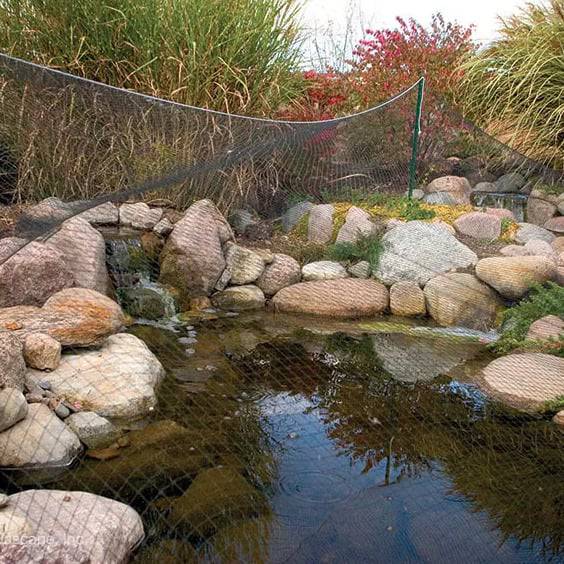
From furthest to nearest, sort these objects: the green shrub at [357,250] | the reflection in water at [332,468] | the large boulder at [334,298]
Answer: the green shrub at [357,250] → the large boulder at [334,298] → the reflection in water at [332,468]

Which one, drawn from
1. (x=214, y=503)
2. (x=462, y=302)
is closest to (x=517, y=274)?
(x=462, y=302)

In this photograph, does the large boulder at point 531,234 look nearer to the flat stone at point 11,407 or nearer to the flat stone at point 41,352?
the flat stone at point 41,352

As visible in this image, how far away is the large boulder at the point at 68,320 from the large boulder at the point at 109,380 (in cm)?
9

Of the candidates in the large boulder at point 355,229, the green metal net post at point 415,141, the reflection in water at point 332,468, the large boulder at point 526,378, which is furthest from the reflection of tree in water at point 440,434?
the green metal net post at point 415,141

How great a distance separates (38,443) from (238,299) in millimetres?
2458

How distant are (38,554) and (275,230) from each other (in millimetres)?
4165

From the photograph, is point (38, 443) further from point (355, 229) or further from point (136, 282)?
point (355, 229)

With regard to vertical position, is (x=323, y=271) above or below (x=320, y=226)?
below

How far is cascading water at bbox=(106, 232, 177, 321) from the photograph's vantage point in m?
4.51

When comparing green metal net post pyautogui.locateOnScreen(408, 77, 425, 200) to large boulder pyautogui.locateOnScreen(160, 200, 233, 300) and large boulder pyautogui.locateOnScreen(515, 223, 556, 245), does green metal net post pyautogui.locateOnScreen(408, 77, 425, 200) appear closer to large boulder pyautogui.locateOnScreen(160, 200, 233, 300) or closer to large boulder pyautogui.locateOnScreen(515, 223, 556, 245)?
large boulder pyautogui.locateOnScreen(515, 223, 556, 245)

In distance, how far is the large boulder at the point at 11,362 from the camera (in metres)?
2.72

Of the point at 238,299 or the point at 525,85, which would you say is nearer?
the point at 238,299

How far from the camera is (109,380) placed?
10.1 feet

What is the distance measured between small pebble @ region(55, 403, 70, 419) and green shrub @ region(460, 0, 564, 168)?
5.21 metres
